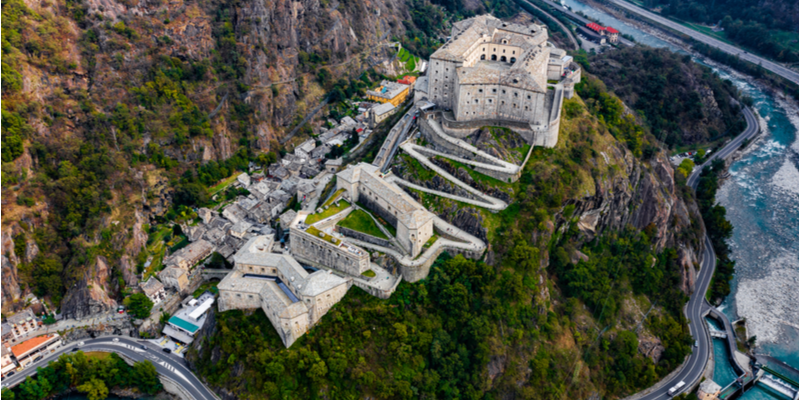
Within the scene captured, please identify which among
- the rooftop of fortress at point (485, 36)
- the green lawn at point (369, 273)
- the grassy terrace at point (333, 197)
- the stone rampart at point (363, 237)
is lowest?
the green lawn at point (369, 273)

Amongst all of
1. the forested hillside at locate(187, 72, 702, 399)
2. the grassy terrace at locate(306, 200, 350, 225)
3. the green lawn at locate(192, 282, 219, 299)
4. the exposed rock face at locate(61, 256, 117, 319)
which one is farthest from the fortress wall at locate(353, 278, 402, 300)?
the exposed rock face at locate(61, 256, 117, 319)

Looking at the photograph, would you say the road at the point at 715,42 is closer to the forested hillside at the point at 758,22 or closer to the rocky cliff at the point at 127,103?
the forested hillside at the point at 758,22

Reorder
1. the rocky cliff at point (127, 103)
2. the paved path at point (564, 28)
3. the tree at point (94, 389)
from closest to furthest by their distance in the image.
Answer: the tree at point (94, 389)
the rocky cliff at point (127, 103)
the paved path at point (564, 28)


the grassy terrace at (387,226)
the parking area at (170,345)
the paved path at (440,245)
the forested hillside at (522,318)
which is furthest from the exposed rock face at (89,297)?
the grassy terrace at (387,226)

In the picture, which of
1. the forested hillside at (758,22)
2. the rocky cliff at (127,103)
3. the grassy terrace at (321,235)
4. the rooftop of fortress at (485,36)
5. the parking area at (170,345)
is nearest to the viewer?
the grassy terrace at (321,235)

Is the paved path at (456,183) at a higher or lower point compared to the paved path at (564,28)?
lower

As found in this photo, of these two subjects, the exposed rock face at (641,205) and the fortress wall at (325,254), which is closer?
the fortress wall at (325,254)

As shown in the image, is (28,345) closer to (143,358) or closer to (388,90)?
(143,358)
